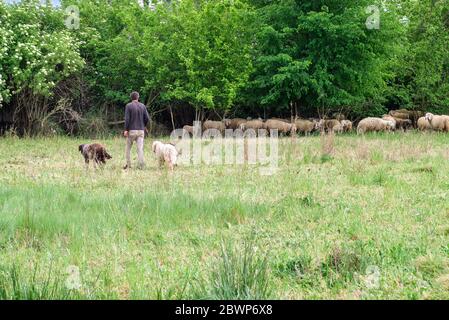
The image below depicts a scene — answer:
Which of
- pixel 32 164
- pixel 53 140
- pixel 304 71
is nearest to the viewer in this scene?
pixel 32 164

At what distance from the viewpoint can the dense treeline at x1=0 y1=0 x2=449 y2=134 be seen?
76.0 feet

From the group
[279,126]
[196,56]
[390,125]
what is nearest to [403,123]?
[390,125]

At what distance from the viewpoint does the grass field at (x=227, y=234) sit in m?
4.46

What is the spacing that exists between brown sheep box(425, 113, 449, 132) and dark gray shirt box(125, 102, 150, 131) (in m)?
16.3

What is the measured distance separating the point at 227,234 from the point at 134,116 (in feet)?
24.1

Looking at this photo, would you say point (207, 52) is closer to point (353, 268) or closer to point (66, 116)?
point (66, 116)

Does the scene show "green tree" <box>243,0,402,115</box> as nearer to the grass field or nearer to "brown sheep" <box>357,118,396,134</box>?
"brown sheep" <box>357,118,396,134</box>

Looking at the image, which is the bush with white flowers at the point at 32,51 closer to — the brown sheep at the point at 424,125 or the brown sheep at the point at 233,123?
the brown sheep at the point at 233,123

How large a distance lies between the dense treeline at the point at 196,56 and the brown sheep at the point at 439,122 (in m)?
2.84

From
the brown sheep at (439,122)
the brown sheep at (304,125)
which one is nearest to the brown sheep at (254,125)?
the brown sheep at (304,125)

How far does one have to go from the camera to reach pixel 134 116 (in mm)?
13180
